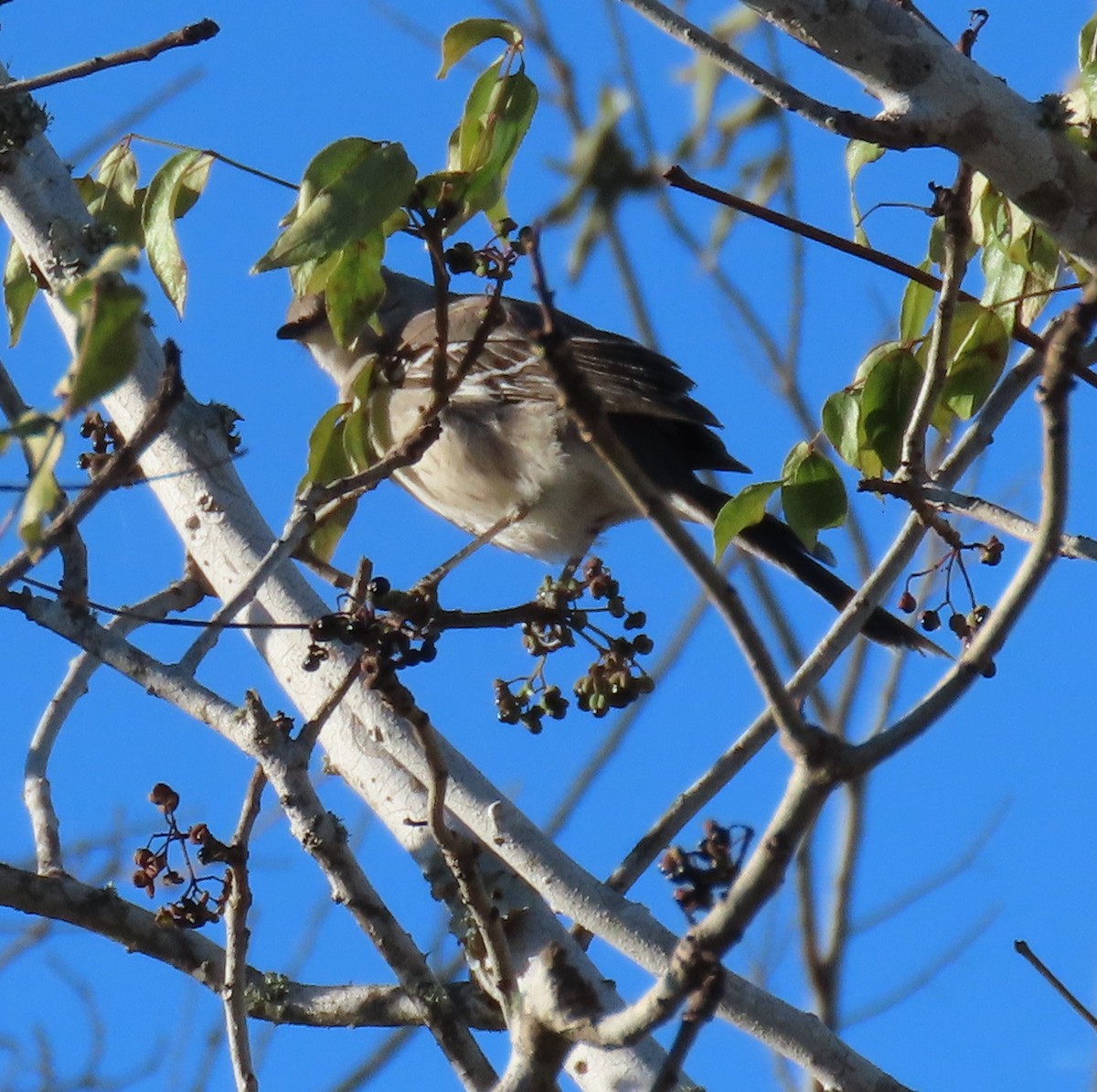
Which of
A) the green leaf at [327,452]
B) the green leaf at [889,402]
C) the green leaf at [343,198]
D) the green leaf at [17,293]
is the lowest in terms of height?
the green leaf at [889,402]

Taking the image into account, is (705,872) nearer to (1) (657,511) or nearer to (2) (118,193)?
(1) (657,511)

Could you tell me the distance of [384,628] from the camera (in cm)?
272

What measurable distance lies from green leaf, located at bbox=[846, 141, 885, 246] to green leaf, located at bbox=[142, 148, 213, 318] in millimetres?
1193

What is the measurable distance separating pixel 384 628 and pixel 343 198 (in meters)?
0.69

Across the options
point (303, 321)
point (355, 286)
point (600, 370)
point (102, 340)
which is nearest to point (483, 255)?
point (355, 286)

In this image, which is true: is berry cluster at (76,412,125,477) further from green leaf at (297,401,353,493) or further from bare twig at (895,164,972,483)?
bare twig at (895,164,972,483)

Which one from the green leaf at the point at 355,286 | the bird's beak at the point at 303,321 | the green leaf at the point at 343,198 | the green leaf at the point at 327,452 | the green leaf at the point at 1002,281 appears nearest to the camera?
the green leaf at the point at 343,198

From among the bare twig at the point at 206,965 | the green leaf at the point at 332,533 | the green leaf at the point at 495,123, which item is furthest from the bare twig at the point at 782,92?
the bare twig at the point at 206,965

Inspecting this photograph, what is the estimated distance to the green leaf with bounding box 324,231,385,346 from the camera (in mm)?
2779

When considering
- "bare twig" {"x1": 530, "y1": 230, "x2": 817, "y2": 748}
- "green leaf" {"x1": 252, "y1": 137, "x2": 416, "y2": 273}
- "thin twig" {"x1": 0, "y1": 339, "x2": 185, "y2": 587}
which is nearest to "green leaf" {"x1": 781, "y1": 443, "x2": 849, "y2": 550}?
"green leaf" {"x1": 252, "y1": 137, "x2": 416, "y2": 273}

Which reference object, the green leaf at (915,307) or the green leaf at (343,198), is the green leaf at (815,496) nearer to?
the green leaf at (915,307)

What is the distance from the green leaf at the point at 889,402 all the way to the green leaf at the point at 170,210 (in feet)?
4.04

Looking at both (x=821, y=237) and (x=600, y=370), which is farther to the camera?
(x=600, y=370)

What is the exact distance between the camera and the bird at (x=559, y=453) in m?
4.61
